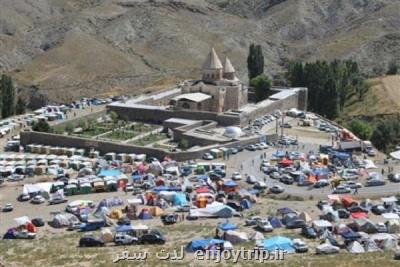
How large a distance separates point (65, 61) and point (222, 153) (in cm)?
5347

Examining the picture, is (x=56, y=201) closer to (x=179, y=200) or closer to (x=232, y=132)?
(x=179, y=200)

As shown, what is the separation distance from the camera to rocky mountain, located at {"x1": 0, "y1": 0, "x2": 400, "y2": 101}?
100062mm

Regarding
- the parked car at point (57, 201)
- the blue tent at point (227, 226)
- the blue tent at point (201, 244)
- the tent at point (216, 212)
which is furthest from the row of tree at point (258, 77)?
the blue tent at point (201, 244)

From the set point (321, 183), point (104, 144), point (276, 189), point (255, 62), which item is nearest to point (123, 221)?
point (276, 189)

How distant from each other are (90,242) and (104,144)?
22797 mm

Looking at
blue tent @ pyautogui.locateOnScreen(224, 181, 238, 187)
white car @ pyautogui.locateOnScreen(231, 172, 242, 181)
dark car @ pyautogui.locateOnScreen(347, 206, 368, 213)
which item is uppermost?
white car @ pyautogui.locateOnScreen(231, 172, 242, 181)

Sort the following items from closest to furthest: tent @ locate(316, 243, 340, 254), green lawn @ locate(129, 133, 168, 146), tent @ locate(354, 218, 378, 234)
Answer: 1. tent @ locate(316, 243, 340, 254)
2. tent @ locate(354, 218, 378, 234)
3. green lawn @ locate(129, 133, 168, 146)

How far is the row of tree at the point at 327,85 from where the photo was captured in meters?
74.8

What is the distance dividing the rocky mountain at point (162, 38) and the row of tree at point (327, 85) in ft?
62.3

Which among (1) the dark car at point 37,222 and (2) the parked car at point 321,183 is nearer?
(1) the dark car at point 37,222

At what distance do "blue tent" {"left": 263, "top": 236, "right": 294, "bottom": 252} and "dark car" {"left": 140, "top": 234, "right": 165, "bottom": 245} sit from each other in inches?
199

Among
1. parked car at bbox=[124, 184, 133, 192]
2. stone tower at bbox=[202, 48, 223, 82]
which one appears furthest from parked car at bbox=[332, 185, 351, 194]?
stone tower at bbox=[202, 48, 223, 82]

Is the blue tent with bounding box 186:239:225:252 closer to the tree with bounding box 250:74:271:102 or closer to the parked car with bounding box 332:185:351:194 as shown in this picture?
the parked car with bounding box 332:185:351:194

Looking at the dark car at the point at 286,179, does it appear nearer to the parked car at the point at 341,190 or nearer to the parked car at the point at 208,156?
the parked car at the point at 341,190
